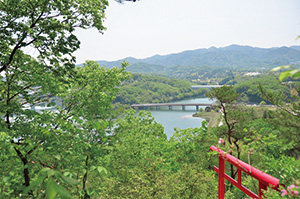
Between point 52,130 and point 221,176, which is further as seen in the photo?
point 221,176

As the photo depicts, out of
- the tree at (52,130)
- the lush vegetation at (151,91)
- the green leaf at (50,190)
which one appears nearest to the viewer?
the green leaf at (50,190)

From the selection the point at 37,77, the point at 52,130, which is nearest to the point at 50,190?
the point at 52,130

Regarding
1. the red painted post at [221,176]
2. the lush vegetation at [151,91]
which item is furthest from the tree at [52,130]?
the lush vegetation at [151,91]

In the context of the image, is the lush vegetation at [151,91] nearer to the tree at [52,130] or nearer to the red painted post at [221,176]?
the tree at [52,130]

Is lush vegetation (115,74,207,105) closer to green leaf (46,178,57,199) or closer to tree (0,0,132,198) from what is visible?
tree (0,0,132,198)

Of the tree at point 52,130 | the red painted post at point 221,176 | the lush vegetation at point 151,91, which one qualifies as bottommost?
the lush vegetation at point 151,91

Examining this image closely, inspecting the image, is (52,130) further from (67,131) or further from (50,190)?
(67,131)

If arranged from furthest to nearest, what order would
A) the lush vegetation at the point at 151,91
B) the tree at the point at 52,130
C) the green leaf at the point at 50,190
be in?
the lush vegetation at the point at 151,91, the tree at the point at 52,130, the green leaf at the point at 50,190

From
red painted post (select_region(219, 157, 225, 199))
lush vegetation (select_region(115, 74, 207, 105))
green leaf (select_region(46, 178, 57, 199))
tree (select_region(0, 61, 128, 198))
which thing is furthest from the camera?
lush vegetation (select_region(115, 74, 207, 105))

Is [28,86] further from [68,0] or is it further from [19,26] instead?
[68,0]

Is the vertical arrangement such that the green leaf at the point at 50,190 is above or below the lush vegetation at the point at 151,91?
above

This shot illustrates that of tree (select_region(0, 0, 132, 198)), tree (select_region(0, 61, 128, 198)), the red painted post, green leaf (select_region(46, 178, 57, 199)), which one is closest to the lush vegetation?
tree (select_region(0, 61, 128, 198))

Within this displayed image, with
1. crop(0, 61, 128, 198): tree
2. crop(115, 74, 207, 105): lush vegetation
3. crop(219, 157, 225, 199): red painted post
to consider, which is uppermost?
crop(0, 61, 128, 198): tree

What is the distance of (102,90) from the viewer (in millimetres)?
6148
